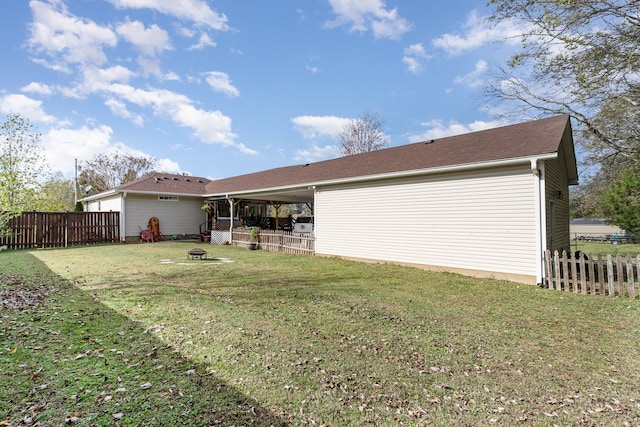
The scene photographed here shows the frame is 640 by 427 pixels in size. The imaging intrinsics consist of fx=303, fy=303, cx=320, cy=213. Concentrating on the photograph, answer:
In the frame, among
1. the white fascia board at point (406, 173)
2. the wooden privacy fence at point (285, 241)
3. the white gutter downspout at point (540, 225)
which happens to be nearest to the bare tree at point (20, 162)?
the white fascia board at point (406, 173)

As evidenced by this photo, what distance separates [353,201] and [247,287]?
6072 millimetres

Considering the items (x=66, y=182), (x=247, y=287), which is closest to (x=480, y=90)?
(x=247, y=287)

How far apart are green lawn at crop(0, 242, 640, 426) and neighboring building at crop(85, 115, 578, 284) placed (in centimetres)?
188

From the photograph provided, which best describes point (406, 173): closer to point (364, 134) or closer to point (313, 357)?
point (313, 357)

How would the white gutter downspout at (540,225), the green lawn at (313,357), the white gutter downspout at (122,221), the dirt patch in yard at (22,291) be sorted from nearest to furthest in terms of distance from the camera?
the green lawn at (313,357), the dirt patch in yard at (22,291), the white gutter downspout at (540,225), the white gutter downspout at (122,221)

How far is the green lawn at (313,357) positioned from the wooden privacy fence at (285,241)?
6.73m

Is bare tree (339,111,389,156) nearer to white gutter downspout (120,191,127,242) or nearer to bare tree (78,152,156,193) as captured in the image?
white gutter downspout (120,191,127,242)

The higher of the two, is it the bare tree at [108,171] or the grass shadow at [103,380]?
the bare tree at [108,171]

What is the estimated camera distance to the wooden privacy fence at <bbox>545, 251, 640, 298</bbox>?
6301 mm

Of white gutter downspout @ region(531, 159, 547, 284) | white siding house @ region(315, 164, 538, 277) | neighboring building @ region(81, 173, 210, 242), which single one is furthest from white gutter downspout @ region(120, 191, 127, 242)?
white gutter downspout @ region(531, 159, 547, 284)

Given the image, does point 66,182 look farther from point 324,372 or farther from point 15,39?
point 324,372

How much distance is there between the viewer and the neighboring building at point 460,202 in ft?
25.0

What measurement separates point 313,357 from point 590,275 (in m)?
6.83

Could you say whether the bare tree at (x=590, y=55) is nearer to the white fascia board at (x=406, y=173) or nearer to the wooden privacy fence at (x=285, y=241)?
the white fascia board at (x=406, y=173)
